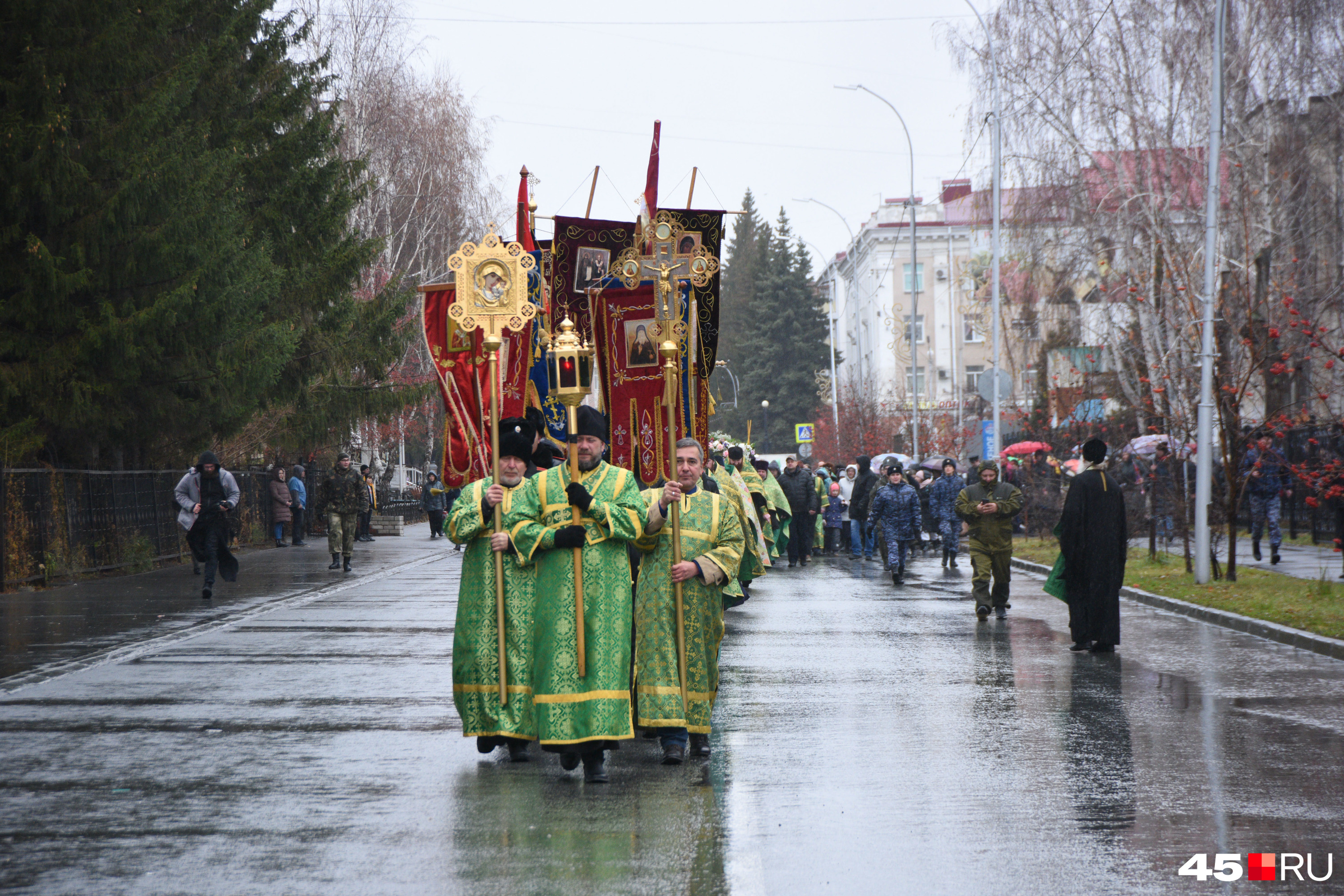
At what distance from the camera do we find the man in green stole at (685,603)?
7.70 metres

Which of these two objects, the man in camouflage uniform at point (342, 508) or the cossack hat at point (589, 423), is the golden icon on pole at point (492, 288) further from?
the man in camouflage uniform at point (342, 508)

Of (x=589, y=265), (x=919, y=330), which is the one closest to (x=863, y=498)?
(x=589, y=265)

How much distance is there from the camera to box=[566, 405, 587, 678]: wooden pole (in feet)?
23.8

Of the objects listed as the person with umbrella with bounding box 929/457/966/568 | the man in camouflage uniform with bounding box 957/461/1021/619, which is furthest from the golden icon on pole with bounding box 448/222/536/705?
the person with umbrella with bounding box 929/457/966/568

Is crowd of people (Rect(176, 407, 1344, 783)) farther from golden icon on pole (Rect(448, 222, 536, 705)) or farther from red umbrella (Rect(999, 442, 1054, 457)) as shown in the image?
red umbrella (Rect(999, 442, 1054, 457))

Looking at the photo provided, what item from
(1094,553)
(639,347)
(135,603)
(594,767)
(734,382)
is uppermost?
(734,382)

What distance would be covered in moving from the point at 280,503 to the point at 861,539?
486 inches

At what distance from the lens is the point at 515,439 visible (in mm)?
7867

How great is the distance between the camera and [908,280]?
3041 inches

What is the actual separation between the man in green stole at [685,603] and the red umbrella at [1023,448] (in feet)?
70.0

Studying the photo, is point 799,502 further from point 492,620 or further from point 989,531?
point 492,620

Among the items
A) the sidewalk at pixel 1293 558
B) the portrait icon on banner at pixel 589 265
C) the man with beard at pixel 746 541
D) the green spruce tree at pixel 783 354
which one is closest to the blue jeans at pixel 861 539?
the sidewalk at pixel 1293 558

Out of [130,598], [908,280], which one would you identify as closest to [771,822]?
[130,598]

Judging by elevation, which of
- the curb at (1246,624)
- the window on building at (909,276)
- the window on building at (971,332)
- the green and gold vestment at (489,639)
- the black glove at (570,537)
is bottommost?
the curb at (1246,624)
